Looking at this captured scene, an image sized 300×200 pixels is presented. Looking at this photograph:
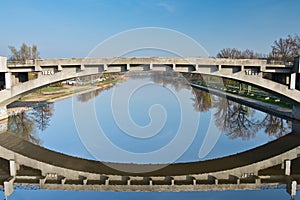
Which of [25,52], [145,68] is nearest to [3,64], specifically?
[145,68]

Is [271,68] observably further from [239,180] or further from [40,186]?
[40,186]

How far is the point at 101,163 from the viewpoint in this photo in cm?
1449

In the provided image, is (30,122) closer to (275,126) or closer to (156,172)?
(156,172)

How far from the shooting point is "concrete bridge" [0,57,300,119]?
2238 centimetres

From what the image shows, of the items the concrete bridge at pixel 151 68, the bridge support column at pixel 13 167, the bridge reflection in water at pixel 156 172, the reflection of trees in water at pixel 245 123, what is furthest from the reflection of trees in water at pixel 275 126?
the bridge support column at pixel 13 167

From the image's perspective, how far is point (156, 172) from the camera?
519 inches

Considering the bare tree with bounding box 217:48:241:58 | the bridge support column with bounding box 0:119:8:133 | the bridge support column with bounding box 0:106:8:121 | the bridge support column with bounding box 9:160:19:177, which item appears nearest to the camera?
the bridge support column with bounding box 9:160:19:177

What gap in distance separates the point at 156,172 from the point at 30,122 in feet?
52.7

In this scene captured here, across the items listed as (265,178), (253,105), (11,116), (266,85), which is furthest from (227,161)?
(11,116)

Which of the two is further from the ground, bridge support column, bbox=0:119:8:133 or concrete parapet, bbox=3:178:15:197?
bridge support column, bbox=0:119:8:133

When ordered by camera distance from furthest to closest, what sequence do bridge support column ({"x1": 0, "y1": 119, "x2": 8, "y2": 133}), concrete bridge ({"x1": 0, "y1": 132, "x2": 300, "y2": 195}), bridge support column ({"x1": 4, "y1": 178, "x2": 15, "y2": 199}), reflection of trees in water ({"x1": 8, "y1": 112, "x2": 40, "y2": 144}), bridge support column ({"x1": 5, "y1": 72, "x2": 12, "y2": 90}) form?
bridge support column ({"x1": 5, "y1": 72, "x2": 12, "y2": 90}), bridge support column ({"x1": 0, "y1": 119, "x2": 8, "y2": 133}), reflection of trees in water ({"x1": 8, "y1": 112, "x2": 40, "y2": 144}), concrete bridge ({"x1": 0, "y1": 132, "x2": 300, "y2": 195}), bridge support column ({"x1": 4, "y1": 178, "x2": 15, "y2": 199})

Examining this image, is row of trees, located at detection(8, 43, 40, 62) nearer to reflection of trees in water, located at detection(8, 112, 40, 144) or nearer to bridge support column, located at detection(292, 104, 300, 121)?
reflection of trees in water, located at detection(8, 112, 40, 144)

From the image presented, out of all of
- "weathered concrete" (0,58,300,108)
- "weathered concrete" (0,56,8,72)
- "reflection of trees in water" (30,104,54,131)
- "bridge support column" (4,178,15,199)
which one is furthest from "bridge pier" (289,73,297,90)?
"weathered concrete" (0,56,8,72)

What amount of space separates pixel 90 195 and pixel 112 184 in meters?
1.21
